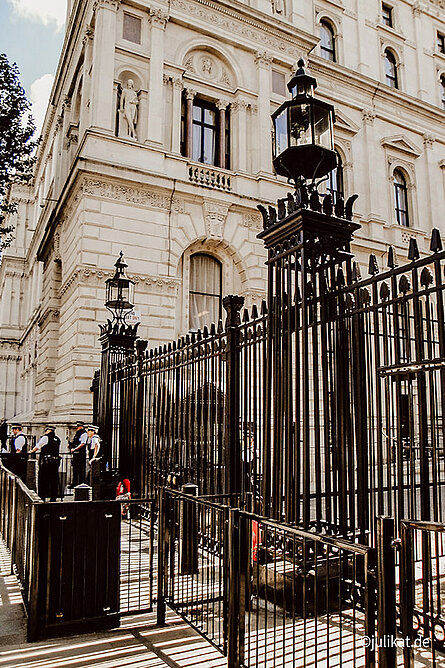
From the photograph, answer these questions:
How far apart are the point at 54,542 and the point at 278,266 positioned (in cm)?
340

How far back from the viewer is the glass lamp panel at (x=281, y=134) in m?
5.80

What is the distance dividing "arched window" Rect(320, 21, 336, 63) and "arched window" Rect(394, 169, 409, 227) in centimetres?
618

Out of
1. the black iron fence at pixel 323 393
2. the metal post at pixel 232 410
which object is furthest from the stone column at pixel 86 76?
the metal post at pixel 232 410

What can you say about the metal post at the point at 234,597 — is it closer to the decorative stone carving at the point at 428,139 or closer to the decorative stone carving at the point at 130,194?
the decorative stone carving at the point at 130,194

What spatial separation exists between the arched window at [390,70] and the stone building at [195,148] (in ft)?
0.24

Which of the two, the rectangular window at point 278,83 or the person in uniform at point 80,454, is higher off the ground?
the rectangular window at point 278,83

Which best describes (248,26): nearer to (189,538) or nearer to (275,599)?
(189,538)

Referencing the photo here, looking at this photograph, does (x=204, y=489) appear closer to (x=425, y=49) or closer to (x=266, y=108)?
(x=266, y=108)

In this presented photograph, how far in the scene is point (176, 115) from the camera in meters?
19.1

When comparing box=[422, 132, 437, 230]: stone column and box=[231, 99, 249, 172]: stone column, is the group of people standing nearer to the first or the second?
box=[231, 99, 249, 172]: stone column

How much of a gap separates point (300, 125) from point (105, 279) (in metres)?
11.3

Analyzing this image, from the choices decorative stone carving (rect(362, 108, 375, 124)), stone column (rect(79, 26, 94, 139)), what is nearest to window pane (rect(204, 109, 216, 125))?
stone column (rect(79, 26, 94, 139))

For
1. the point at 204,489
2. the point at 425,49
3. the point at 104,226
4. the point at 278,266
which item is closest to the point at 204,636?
the point at 204,489

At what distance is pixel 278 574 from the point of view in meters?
5.07
